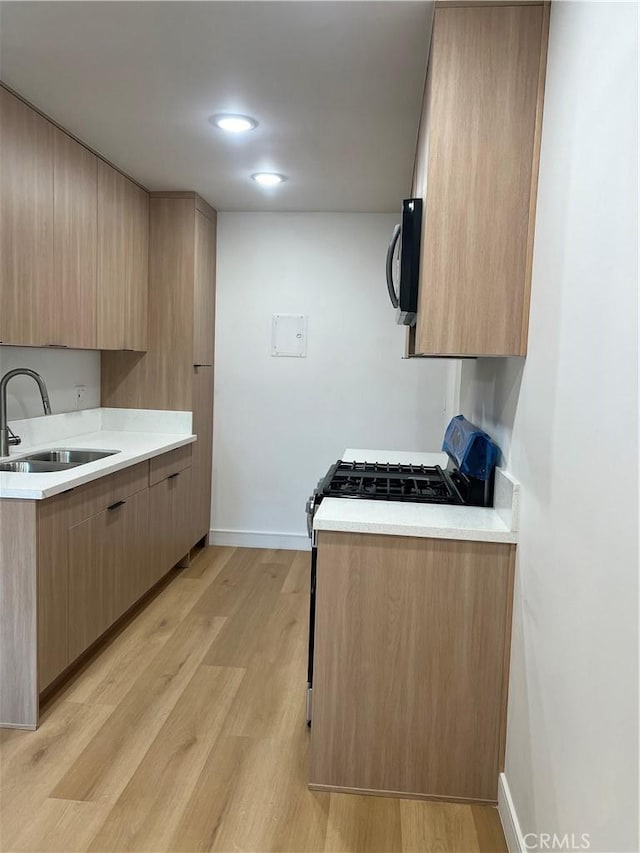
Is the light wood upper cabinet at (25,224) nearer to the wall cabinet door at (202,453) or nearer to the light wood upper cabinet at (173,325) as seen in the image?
the light wood upper cabinet at (173,325)

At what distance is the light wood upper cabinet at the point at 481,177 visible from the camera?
1.78 metres

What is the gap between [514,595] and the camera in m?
1.86

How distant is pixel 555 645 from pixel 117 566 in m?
2.10

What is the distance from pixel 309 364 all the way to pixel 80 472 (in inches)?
83.5

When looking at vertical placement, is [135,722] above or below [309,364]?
below

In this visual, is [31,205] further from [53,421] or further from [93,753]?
[93,753]

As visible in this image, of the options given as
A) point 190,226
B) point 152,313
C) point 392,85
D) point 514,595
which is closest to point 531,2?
point 392,85

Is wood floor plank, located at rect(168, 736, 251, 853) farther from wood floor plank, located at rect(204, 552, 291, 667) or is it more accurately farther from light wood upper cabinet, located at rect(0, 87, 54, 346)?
light wood upper cabinet, located at rect(0, 87, 54, 346)

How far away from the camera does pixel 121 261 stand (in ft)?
11.6

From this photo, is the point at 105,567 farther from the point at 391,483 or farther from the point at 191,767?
the point at 391,483

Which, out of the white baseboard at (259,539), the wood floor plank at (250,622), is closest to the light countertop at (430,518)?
the wood floor plank at (250,622)

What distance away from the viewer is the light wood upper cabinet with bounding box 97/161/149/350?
3316 millimetres

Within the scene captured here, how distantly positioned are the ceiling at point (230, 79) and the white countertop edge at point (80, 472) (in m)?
1.46

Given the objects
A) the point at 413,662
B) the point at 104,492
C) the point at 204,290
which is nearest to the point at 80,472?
the point at 104,492
